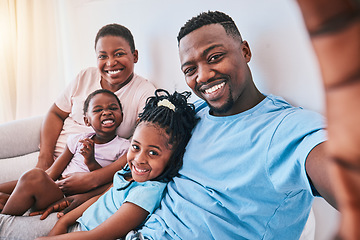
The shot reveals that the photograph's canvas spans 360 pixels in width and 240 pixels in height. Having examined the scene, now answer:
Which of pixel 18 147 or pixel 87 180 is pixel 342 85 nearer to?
pixel 87 180

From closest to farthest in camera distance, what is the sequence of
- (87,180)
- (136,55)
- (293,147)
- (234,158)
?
(293,147) < (234,158) < (87,180) < (136,55)

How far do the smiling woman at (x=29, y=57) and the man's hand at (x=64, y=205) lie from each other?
1.41 m

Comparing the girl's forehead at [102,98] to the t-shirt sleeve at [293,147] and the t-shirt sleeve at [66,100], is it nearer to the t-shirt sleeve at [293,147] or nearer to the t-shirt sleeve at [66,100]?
the t-shirt sleeve at [66,100]

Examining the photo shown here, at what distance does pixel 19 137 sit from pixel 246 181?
132 cm

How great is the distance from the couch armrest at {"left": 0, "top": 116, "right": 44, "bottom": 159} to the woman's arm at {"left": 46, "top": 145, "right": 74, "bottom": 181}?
12.6 inches

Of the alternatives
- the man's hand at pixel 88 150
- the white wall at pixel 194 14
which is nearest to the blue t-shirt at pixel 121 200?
the man's hand at pixel 88 150

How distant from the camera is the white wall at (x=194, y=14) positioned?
986 mm

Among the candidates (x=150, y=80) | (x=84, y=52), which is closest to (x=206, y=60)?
(x=150, y=80)

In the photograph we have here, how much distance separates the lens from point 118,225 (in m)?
0.90

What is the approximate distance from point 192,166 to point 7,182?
0.90 metres

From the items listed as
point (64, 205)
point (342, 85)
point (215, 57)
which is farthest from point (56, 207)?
point (342, 85)

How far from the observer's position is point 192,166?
0.94m

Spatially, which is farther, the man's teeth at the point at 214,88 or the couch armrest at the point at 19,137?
the couch armrest at the point at 19,137

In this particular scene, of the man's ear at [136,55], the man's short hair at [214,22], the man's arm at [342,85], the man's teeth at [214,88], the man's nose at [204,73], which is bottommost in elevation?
the man's teeth at [214,88]
